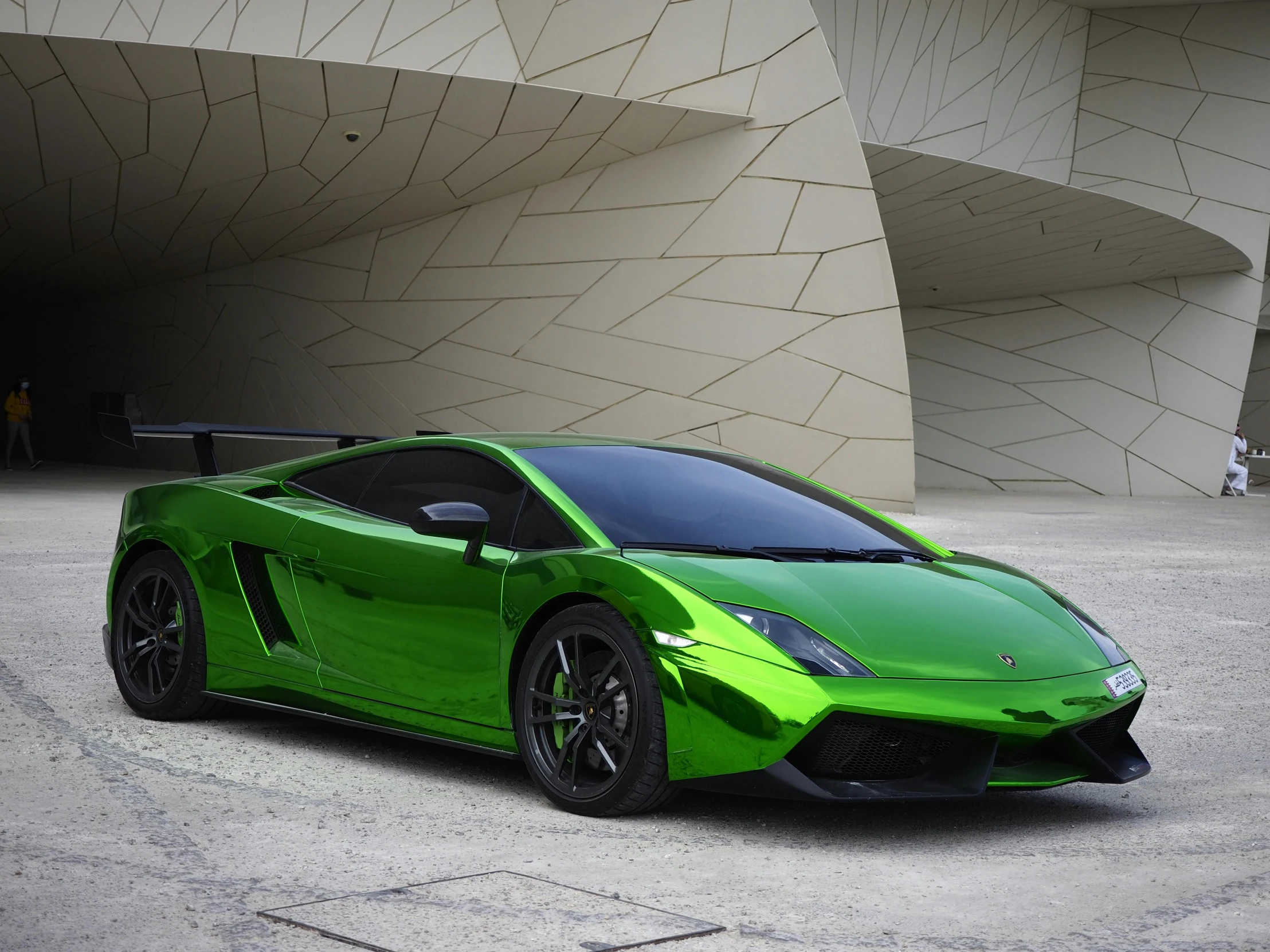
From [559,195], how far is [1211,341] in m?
16.9

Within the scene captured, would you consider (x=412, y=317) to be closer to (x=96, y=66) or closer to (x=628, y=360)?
(x=628, y=360)

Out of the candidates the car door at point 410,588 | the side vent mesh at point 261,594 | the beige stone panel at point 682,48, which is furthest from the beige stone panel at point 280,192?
the car door at point 410,588

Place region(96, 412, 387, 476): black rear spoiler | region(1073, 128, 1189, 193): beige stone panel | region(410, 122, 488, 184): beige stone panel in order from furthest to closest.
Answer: region(1073, 128, 1189, 193): beige stone panel → region(410, 122, 488, 184): beige stone panel → region(96, 412, 387, 476): black rear spoiler

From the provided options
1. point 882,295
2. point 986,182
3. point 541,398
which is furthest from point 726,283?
point 986,182

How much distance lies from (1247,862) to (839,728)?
1.11 meters

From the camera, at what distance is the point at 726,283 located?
19047 millimetres

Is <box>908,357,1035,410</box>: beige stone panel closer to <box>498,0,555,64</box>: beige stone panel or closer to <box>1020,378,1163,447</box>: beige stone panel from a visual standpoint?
<box>1020,378,1163,447</box>: beige stone panel

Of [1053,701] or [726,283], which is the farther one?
[726,283]

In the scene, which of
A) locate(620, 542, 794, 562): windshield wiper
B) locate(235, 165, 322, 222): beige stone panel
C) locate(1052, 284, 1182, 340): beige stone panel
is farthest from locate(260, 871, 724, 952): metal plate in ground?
locate(1052, 284, 1182, 340): beige stone panel

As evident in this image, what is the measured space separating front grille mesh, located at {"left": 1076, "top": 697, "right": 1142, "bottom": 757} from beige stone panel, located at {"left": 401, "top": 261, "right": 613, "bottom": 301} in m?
16.2

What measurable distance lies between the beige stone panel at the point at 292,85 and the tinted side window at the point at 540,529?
13.3 meters

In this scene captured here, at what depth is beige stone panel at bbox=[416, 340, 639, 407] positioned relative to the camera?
795 inches

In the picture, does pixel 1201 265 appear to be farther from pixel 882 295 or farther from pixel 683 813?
pixel 683 813

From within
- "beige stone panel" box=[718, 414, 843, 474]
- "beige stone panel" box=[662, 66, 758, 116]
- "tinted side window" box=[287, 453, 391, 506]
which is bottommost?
"tinted side window" box=[287, 453, 391, 506]
